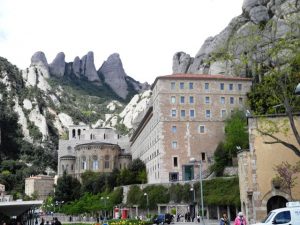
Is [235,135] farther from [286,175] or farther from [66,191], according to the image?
[66,191]

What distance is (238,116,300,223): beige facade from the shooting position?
30984 mm

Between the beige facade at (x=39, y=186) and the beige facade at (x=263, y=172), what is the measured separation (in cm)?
8838

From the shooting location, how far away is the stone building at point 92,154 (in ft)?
326

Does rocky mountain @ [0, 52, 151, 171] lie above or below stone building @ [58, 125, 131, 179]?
above

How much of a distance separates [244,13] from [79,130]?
6063 cm

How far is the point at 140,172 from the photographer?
8100 centimetres

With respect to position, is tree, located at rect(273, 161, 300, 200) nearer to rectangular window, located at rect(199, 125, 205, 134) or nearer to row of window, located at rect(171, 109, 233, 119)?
rectangular window, located at rect(199, 125, 205, 134)

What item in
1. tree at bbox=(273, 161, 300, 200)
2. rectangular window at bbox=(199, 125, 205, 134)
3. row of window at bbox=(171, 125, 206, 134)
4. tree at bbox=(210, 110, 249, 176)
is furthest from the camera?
rectangular window at bbox=(199, 125, 205, 134)

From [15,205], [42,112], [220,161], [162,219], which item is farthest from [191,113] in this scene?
[42,112]

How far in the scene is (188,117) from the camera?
67625 mm

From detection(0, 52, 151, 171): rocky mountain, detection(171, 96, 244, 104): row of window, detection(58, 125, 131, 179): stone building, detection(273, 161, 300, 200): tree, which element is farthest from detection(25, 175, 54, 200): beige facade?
detection(273, 161, 300, 200): tree

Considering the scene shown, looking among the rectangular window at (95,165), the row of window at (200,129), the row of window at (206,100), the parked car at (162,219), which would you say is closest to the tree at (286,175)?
the parked car at (162,219)

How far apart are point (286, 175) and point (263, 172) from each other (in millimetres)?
2040

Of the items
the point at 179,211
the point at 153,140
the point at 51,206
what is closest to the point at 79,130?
the point at 51,206
